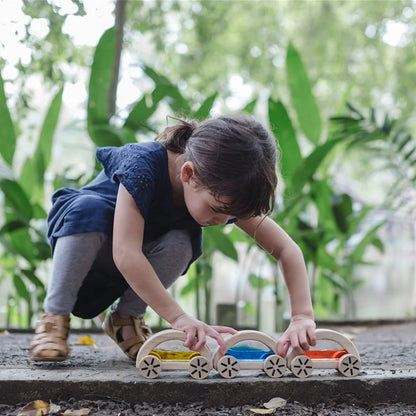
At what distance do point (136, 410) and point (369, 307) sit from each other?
702 cm

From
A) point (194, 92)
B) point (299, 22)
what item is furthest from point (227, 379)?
point (299, 22)

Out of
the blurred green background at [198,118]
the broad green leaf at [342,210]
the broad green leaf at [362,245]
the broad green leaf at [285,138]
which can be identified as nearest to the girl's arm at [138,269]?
the blurred green background at [198,118]

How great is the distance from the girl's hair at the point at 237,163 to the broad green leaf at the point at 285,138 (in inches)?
40.4

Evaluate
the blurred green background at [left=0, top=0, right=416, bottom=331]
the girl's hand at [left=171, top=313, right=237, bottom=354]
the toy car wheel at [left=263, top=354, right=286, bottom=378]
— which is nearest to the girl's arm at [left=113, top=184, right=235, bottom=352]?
the girl's hand at [left=171, top=313, right=237, bottom=354]

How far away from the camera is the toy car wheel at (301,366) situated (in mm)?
1069

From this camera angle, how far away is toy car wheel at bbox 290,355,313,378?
107 cm

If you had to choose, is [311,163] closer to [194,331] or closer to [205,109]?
[205,109]

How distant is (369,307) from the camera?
750cm

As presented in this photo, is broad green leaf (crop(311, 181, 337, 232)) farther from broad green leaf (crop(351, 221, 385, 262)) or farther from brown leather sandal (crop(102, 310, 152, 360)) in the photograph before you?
brown leather sandal (crop(102, 310, 152, 360))

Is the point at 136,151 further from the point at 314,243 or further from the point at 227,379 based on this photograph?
the point at 314,243

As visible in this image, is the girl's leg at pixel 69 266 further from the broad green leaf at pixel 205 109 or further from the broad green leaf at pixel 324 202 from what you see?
the broad green leaf at pixel 324 202

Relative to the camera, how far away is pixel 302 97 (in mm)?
2318

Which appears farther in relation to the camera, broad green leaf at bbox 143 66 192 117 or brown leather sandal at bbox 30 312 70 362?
broad green leaf at bbox 143 66 192 117

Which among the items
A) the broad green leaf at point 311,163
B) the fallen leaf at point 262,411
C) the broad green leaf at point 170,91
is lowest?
the fallen leaf at point 262,411
